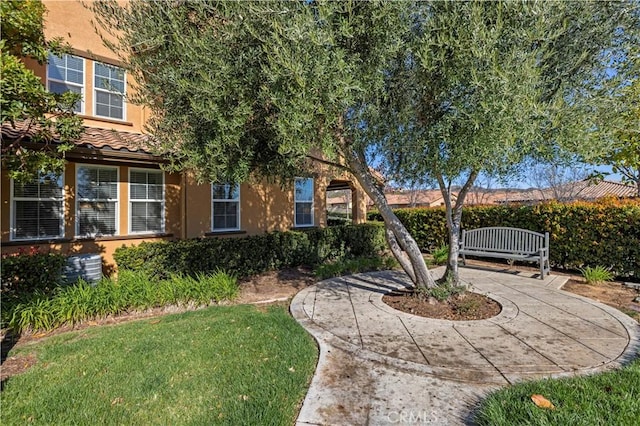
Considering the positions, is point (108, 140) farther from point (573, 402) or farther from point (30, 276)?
point (573, 402)

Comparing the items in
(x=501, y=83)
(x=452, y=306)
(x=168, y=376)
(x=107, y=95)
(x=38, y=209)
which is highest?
(x=107, y=95)

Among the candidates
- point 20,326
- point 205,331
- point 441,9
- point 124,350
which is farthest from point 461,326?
point 20,326

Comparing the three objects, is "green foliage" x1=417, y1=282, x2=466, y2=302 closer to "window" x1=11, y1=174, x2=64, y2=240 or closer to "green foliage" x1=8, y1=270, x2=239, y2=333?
"green foliage" x1=8, y1=270, x2=239, y2=333

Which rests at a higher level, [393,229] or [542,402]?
[393,229]

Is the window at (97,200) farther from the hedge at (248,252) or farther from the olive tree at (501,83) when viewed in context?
the olive tree at (501,83)

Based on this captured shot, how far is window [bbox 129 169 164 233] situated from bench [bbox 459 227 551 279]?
28.9ft

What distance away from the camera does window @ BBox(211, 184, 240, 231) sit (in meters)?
9.68

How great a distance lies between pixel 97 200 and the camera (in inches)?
314

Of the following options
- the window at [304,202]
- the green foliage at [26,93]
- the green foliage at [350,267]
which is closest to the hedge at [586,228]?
the green foliage at [350,267]

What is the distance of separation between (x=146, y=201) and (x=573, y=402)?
931 centimetres

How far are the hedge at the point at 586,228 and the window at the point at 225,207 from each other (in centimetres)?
813

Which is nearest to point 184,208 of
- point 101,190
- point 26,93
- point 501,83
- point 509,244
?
point 101,190

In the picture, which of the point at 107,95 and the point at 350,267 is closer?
the point at 350,267

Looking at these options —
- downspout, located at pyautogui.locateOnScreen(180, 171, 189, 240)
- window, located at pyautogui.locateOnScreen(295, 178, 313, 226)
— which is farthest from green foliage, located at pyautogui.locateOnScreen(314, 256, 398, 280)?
downspout, located at pyautogui.locateOnScreen(180, 171, 189, 240)
